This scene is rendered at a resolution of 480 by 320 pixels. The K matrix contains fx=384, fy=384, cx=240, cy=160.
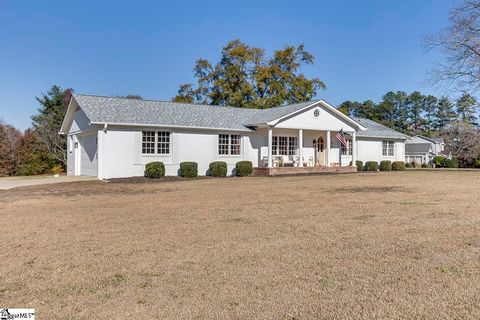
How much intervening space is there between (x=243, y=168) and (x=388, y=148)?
53.4ft

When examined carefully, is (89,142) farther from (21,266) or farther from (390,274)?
(390,274)

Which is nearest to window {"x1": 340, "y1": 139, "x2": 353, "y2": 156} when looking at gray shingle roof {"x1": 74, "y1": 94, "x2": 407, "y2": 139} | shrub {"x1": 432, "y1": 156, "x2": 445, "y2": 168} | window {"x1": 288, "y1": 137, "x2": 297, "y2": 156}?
window {"x1": 288, "y1": 137, "x2": 297, "y2": 156}

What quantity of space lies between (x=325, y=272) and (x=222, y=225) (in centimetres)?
331

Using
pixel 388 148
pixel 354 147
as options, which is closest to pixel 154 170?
pixel 354 147

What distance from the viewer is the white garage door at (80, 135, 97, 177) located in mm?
22241

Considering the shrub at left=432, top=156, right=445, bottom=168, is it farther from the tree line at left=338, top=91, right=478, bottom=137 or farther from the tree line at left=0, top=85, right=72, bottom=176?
the tree line at left=0, top=85, right=72, bottom=176

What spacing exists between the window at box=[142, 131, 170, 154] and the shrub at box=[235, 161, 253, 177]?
4509 millimetres

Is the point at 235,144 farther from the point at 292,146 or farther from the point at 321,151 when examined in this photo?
the point at 321,151

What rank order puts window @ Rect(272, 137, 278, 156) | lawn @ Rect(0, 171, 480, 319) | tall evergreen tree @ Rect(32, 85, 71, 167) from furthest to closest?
tall evergreen tree @ Rect(32, 85, 71, 167) → window @ Rect(272, 137, 278, 156) → lawn @ Rect(0, 171, 480, 319)

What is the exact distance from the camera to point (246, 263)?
16.8 feet

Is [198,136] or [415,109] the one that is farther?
[415,109]

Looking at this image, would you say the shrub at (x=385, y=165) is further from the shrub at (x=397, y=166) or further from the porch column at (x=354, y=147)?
the porch column at (x=354, y=147)

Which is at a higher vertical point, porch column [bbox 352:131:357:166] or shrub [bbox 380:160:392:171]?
porch column [bbox 352:131:357:166]

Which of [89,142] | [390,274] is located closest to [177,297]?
[390,274]
